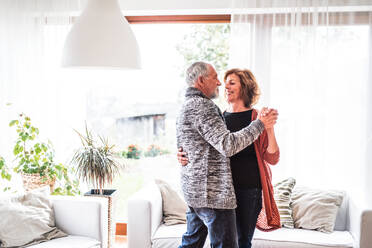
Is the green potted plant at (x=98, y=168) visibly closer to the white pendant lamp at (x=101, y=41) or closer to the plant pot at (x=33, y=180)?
the plant pot at (x=33, y=180)

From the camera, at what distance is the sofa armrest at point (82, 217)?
2770 millimetres

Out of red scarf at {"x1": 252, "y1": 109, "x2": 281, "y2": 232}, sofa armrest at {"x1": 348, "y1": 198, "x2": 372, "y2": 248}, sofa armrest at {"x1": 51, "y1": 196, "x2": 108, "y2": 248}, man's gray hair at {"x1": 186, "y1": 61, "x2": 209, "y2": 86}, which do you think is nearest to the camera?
man's gray hair at {"x1": 186, "y1": 61, "x2": 209, "y2": 86}

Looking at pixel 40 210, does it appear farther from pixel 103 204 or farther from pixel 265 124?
pixel 265 124

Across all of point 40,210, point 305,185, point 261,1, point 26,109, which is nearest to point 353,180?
point 305,185

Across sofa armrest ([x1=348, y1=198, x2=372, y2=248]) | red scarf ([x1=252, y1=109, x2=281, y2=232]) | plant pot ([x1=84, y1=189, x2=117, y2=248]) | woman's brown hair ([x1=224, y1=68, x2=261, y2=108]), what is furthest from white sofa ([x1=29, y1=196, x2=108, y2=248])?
sofa armrest ([x1=348, y1=198, x2=372, y2=248])

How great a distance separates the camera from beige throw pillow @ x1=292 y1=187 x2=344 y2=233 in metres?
2.95

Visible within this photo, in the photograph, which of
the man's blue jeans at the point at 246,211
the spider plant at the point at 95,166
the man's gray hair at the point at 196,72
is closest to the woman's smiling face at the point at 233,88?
the man's gray hair at the point at 196,72

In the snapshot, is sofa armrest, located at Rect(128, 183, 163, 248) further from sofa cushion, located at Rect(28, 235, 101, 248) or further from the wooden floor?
the wooden floor

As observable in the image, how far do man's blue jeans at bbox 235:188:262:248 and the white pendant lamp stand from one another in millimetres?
921

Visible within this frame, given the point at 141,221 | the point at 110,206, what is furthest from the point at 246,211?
the point at 110,206

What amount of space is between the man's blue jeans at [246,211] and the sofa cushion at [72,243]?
1026 millimetres

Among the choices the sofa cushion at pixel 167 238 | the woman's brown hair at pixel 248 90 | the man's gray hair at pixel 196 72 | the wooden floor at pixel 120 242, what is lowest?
the wooden floor at pixel 120 242

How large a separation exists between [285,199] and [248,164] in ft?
3.42

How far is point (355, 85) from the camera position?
11.2ft
